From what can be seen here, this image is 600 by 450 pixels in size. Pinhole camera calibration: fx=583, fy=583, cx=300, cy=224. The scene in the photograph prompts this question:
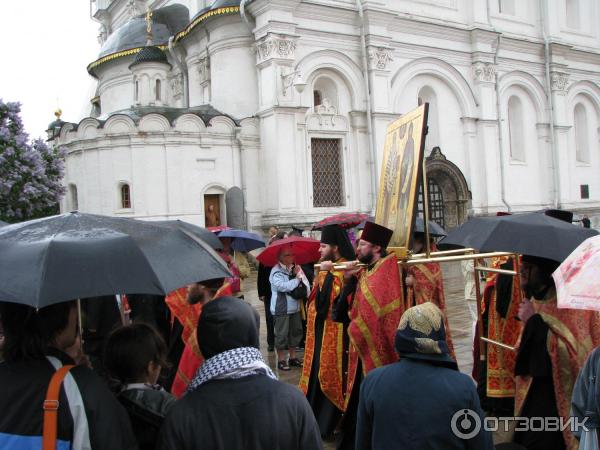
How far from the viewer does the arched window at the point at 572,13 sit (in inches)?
1113

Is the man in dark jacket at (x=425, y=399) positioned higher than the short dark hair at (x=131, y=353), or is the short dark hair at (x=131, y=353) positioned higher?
the short dark hair at (x=131, y=353)

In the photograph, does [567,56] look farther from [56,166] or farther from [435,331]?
[435,331]

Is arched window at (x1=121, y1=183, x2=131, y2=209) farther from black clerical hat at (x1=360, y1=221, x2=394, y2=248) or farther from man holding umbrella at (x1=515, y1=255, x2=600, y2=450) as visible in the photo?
man holding umbrella at (x1=515, y1=255, x2=600, y2=450)

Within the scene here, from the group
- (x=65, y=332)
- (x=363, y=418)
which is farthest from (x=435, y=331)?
(x=65, y=332)

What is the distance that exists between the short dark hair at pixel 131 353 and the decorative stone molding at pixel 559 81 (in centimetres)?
2757

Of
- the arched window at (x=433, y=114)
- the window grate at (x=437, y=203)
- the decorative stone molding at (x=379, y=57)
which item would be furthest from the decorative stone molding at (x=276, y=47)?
the window grate at (x=437, y=203)

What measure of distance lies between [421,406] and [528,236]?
1.75m

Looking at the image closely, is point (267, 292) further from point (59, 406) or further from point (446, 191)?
point (446, 191)

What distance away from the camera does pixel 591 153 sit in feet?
94.0

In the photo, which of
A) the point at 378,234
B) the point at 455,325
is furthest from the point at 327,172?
the point at 378,234

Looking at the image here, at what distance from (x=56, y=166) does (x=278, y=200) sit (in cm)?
847

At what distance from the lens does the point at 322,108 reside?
69.6 ft

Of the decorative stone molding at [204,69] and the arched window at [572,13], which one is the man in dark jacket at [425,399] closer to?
the decorative stone molding at [204,69]

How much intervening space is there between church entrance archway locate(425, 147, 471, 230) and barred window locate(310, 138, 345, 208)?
4.04 m
